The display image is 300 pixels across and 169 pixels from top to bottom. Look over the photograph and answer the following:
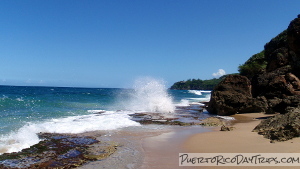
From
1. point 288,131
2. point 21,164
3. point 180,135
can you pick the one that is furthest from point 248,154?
point 21,164

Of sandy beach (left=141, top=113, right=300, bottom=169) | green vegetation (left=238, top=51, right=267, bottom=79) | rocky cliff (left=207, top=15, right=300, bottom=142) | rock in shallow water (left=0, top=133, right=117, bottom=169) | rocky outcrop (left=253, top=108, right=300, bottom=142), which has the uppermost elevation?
green vegetation (left=238, top=51, right=267, bottom=79)

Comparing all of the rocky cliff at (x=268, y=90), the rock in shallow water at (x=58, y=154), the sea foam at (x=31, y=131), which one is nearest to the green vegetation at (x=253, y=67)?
the rocky cliff at (x=268, y=90)

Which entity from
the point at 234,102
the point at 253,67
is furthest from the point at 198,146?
the point at 253,67

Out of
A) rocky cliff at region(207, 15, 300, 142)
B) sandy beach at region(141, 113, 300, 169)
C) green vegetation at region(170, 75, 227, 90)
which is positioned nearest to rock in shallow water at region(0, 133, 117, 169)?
sandy beach at region(141, 113, 300, 169)

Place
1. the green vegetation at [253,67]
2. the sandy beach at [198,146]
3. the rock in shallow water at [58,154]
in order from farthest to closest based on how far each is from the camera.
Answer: the green vegetation at [253,67] < the sandy beach at [198,146] < the rock in shallow water at [58,154]

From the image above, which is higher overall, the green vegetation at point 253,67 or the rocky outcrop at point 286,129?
the green vegetation at point 253,67

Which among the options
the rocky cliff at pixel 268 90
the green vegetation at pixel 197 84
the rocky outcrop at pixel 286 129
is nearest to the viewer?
the rocky outcrop at pixel 286 129

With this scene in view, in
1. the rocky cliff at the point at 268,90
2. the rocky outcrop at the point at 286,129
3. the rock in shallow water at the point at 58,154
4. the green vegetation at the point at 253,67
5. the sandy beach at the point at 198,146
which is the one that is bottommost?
the rock in shallow water at the point at 58,154

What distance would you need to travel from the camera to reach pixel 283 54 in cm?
2267

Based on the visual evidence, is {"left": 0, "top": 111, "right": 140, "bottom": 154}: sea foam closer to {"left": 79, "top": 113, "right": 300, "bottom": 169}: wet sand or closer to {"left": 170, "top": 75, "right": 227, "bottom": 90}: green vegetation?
{"left": 79, "top": 113, "right": 300, "bottom": 169}: wet sand

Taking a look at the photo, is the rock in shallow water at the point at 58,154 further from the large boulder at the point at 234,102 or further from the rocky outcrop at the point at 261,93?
the large boulder at the point at 234,102

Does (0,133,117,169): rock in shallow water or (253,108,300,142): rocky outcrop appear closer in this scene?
(0,133,117,169): rock in shallow water

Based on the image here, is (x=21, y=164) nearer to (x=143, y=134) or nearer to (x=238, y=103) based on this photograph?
(x=143, y=134)

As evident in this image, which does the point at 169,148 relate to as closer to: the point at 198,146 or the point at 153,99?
the point at 198,146
